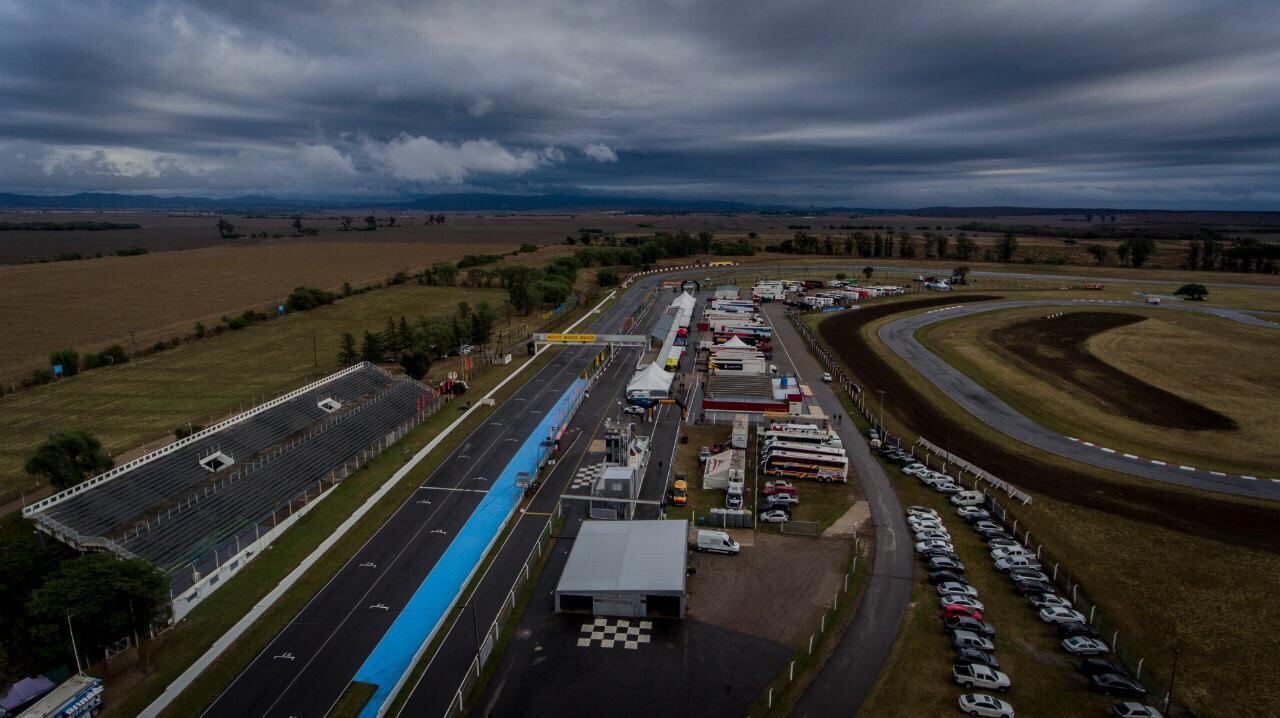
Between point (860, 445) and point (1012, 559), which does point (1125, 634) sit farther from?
point (860, 445)

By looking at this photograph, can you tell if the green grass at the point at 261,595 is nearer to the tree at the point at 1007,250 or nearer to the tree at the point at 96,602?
the tree at the point at 96,602

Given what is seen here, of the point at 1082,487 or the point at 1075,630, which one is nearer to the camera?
the point at 1075,630

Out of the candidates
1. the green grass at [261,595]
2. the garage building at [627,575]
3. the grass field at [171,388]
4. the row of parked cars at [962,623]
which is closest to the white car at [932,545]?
the row of parked cars at [962,623]

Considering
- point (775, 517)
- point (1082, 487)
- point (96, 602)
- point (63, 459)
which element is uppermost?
point (63, 459)

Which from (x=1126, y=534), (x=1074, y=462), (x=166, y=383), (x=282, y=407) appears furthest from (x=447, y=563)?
(x=166, y=383)

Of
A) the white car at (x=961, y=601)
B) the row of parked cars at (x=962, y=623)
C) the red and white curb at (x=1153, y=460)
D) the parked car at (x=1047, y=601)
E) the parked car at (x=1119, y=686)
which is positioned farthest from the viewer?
the red and white curb at (x=1153, y=460)

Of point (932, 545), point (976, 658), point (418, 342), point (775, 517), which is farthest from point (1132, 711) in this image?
point (418, 342)

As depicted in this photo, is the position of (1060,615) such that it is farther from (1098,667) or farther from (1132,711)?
(1132,711)
